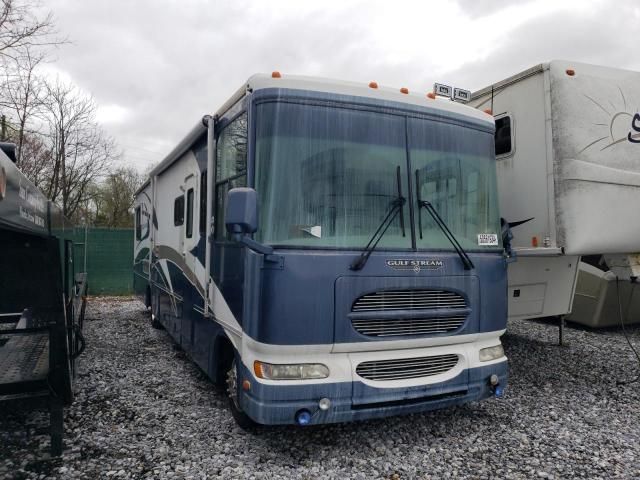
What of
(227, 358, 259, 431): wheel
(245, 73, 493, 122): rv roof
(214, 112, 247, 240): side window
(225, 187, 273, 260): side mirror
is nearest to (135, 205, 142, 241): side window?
(214, 112, 247, 240): side window

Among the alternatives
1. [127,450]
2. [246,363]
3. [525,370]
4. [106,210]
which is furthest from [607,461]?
[106,210]

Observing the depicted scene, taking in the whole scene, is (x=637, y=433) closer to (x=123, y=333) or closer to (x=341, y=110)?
(x=341, y=110)

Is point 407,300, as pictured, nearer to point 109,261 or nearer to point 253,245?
point 253,245

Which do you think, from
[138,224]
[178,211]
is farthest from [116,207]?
[178,211]

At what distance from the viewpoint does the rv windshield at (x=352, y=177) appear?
3230 mm

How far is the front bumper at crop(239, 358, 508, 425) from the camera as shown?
312 cm

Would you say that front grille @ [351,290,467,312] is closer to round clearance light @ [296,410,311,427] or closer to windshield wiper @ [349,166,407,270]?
windshield wiper @ [349,166,407,270]

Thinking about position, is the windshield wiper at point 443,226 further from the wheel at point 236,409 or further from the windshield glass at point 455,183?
the wheel at point 236,409

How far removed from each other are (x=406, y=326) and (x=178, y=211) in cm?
346

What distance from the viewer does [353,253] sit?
328 cm

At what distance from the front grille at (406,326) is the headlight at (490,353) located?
38cm

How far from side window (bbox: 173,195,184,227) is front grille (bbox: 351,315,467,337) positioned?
119 inches

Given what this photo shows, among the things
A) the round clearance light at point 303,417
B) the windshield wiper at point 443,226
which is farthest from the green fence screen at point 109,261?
the windshield wiper at point 443,226

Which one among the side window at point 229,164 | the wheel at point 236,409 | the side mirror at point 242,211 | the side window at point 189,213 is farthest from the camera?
the side window at point 189,213
